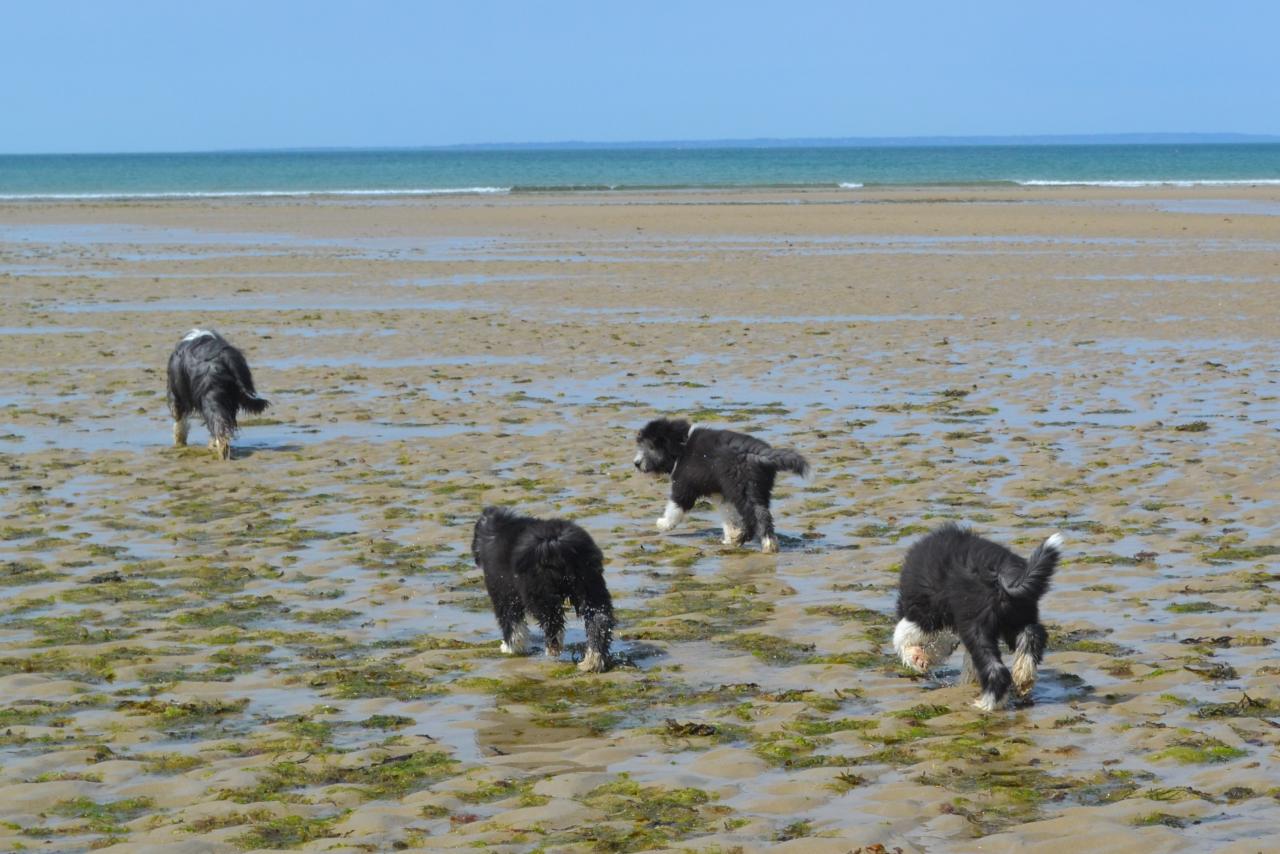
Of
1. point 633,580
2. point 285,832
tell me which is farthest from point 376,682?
point 633,580

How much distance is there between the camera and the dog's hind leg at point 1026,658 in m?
6.77

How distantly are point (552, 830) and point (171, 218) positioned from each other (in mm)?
49517

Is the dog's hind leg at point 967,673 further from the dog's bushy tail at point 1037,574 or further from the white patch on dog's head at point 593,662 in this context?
the white patch on dog's head at point 593,662

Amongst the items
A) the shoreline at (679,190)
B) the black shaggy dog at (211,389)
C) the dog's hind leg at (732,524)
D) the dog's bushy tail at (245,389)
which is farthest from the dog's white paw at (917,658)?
the shoreline at (679,190)

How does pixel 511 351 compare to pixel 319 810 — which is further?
pixel 511 351

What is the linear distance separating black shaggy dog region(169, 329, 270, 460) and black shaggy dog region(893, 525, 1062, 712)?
7654 millimetres

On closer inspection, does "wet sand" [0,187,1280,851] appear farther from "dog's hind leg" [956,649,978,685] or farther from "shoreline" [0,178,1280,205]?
"shoreline" [0,178,1280,205]

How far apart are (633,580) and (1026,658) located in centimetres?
321

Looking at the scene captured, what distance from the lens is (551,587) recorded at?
302 inches

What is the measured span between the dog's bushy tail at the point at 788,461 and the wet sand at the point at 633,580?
0.54 meters

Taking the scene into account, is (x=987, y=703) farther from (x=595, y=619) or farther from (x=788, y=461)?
(x=788, y=461)

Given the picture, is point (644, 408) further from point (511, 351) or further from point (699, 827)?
point (699, 827)

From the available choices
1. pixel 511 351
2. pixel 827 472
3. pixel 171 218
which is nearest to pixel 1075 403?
pixel 827 472

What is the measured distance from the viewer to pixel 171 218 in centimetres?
5172
